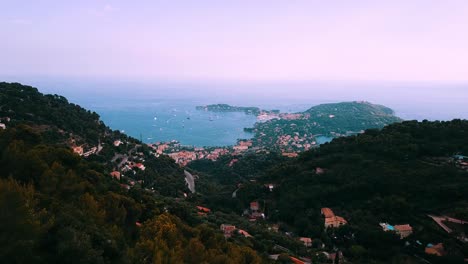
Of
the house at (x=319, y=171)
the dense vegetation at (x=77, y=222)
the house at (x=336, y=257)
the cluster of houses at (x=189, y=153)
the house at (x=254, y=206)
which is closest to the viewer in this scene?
the dense vegetation at (x=77, y=222)

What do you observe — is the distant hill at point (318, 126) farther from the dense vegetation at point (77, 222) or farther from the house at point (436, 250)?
the dense vegetation at point (77, 222)

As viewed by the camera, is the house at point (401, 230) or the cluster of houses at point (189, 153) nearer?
the house at point (401, 230)

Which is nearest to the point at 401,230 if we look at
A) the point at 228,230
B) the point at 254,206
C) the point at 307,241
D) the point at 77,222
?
the point at 307,241

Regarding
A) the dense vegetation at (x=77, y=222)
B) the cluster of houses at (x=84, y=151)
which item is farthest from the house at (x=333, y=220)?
the cluster of houses at (x=84, y=151)

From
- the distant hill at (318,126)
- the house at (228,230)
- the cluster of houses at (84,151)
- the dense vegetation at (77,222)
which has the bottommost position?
the distant hill at (318,126)

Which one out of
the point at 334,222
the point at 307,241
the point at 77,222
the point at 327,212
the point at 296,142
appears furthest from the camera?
the point at 296,142

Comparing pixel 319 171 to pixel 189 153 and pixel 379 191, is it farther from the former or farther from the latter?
pixel 189 153

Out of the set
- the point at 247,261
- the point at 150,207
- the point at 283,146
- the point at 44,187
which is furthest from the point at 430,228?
the point at 283,146
